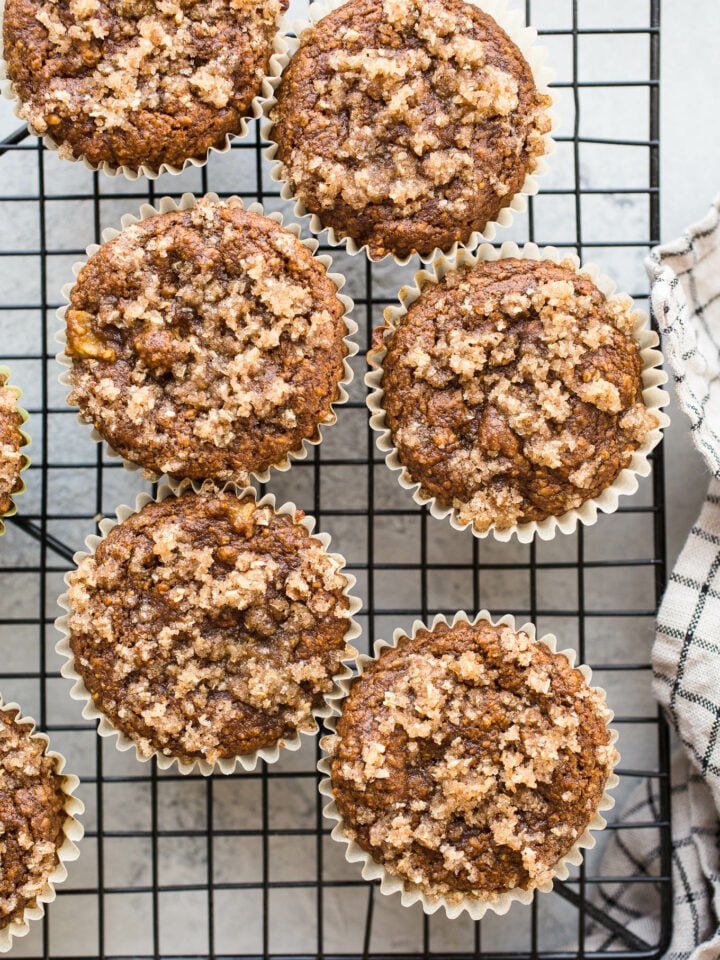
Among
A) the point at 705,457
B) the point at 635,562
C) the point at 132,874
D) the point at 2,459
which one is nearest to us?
the point at 2,459

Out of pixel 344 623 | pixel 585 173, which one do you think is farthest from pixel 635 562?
pixel 585 173

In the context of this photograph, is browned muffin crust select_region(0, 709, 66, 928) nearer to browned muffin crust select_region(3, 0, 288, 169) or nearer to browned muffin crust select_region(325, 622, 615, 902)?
browned muffin crust select_region(325, 622, 615, 902)

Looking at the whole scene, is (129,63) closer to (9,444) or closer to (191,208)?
(191,208)

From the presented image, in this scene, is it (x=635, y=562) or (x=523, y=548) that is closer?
(x=635, y=562)

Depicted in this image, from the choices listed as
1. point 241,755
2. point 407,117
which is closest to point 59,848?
point 241,755

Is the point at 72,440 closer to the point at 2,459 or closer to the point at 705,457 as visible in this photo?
the point at 2,459

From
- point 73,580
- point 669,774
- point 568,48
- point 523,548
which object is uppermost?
point 568,48

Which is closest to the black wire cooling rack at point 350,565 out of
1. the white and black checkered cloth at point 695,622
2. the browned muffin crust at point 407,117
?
the white and black checkered cloth at point 695,622
